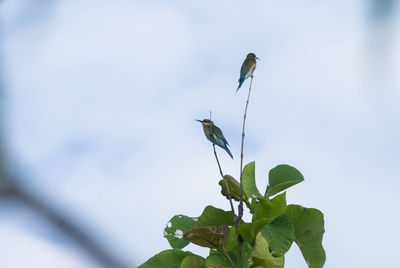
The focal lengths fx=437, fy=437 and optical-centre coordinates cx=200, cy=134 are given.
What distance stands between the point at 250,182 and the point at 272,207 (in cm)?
13

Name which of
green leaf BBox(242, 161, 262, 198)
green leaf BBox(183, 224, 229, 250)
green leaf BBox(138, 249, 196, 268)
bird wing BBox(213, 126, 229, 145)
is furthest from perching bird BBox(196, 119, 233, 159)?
green leaf BBox(138, 249, 196, 268)

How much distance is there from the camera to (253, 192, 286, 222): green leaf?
126 cm

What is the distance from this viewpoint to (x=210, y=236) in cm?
119

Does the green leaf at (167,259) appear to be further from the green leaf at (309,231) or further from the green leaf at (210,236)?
the green leaf at (309,231)

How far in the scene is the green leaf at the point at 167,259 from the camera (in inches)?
52.2

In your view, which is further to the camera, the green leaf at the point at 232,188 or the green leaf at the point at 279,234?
the green leaf at the point at 232,188

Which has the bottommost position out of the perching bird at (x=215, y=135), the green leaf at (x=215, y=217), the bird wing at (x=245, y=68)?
the green leaf at (x=215, y=217)

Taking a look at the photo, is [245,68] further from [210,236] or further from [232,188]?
[210,236]

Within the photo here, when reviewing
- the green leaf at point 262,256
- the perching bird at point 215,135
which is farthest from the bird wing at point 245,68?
the green leaf at point 262,256

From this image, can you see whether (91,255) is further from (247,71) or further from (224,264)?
(247,71)

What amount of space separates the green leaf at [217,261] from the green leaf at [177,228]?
18 cm

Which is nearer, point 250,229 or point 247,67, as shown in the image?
point 250,229

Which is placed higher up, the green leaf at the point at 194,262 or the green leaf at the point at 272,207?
the green leaf at the point at 272,207

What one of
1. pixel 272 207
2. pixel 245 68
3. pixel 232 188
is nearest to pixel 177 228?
pixel 232 188
